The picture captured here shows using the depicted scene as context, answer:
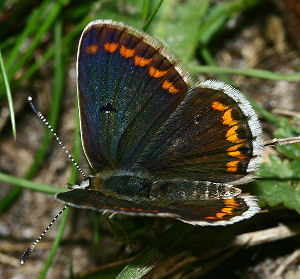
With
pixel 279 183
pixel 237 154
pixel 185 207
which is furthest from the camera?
pixel 279 183

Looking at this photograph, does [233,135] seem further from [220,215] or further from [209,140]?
[220,215]

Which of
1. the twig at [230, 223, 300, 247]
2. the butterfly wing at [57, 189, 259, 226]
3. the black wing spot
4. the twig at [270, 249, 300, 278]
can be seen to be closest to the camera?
the butterfly wing at [57, 189, 259, 226]

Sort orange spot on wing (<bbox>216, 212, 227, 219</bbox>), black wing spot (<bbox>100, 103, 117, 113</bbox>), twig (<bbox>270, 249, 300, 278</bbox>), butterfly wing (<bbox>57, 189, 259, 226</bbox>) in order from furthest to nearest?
1. twig (<bbox>270, 249, 300, 278</bbox>)
2. black wing spot (<bbox>100, 103, 117, 113</bbox>)
3. orange spot on wing (<bbox>216, 212, 227, 219</bbox>)
4. butterfly wing (<bbox>57, 189, 259, 226</bbox>)

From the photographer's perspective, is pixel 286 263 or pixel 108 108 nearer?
A: pixel 108 108

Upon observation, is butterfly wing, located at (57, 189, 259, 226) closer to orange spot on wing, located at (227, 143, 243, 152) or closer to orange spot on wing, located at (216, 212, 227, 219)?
orange spot on wing, located at (216, 212, 227, 219)

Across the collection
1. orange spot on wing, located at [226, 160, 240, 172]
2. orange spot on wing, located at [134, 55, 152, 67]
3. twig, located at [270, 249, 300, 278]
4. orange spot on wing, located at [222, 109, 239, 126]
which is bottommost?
twig, located at [270, 249, 300, 278]

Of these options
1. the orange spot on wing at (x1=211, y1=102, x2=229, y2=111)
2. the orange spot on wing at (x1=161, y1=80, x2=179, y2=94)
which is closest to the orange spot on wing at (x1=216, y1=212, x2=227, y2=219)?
the orange spot on wing at (x1=211, y1=102, x2=229, y2=111)

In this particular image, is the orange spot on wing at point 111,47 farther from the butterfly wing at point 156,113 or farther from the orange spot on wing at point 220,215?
the orange spot on wing at point 220,215

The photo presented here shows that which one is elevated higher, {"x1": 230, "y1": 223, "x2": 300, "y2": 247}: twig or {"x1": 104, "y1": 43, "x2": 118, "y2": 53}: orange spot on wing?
{"x1": 104, "y1": 43, "x2": 118, "y2": 53}: orange spot on wing

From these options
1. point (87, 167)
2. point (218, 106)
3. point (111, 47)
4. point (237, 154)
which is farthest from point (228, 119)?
point (87, 167)

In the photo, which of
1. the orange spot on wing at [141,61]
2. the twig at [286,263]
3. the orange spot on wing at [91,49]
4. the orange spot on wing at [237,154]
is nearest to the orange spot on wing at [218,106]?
the orange spot on wing at [237,154]
